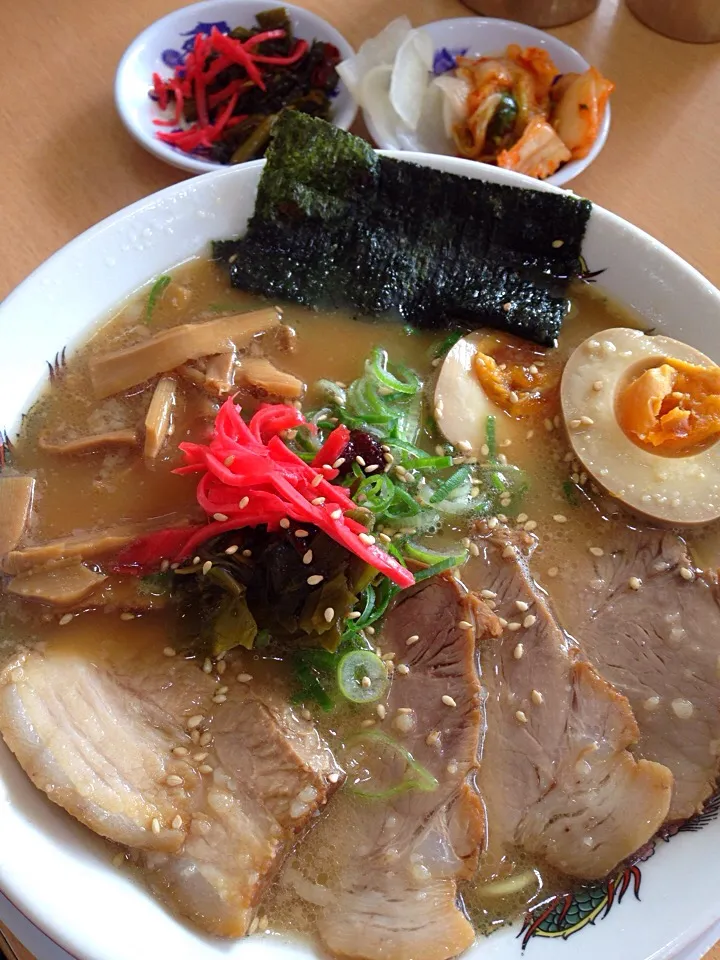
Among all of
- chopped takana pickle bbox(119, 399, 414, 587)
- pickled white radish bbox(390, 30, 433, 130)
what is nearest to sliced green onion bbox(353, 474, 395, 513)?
chopped takana pickle bbox(119, 399, 414, 587)

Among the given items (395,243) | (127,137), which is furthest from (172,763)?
(127,137)

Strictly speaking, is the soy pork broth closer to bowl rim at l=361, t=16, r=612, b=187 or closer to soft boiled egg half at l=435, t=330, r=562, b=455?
soft boiled egg half at l=435, t=330, r=562, b=455

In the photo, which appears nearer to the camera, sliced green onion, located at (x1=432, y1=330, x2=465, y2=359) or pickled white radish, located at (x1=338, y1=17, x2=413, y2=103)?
sliced green onion, located at (x1=432, y1=330, x2=465, y2=359)

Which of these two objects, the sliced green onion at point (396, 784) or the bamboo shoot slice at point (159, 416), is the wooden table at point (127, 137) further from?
the sliced green onion at point (396, 784)

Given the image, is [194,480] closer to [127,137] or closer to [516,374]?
[516,374]

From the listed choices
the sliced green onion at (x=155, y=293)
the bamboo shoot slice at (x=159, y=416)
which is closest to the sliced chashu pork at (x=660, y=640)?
the bamboo shoot slice at (x=159, y=416)

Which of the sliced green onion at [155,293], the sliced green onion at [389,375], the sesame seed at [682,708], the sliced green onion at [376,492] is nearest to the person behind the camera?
the sesame seed at [682,708]
